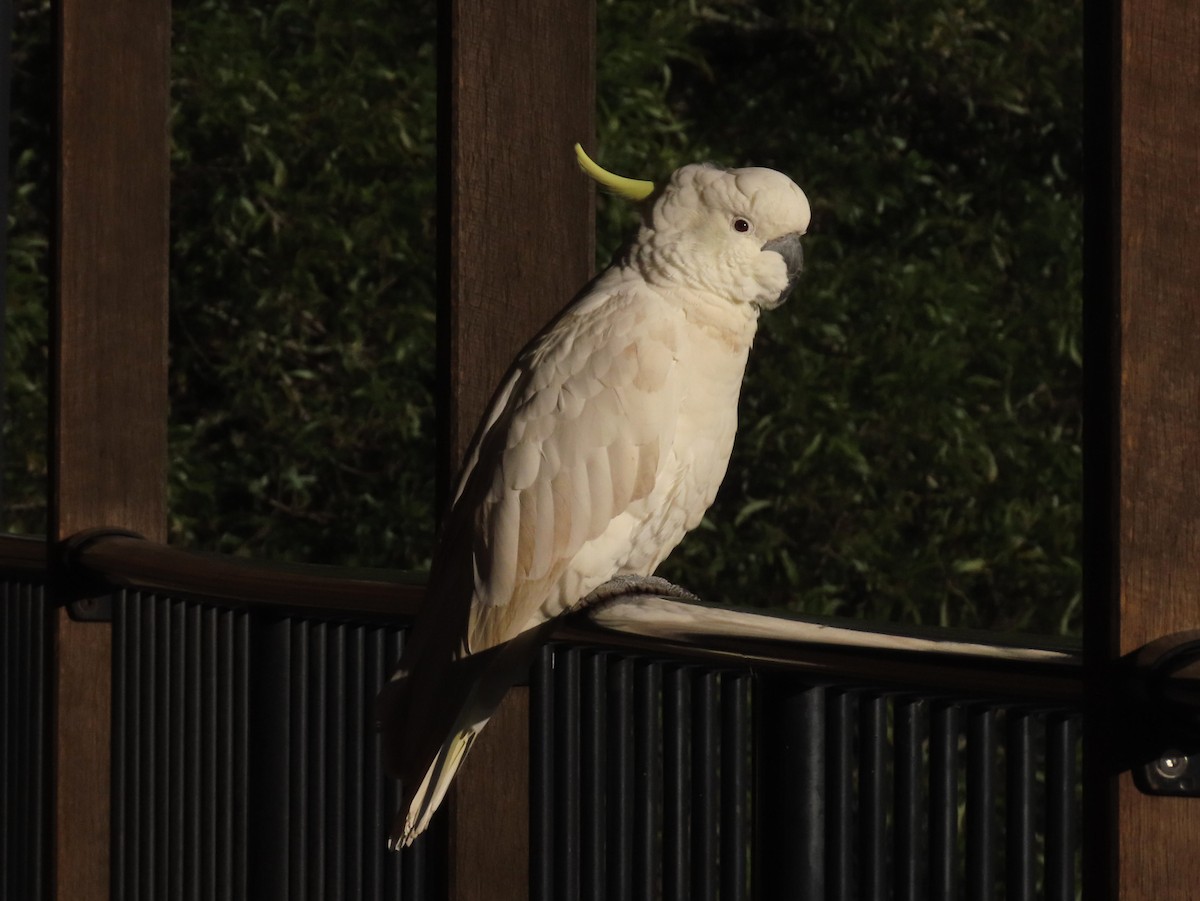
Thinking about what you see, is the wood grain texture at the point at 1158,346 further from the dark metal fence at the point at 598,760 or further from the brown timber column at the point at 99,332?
the brown timber column at the point at 99,332

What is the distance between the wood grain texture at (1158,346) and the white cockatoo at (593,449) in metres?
0.71

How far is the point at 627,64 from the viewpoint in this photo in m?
3.39

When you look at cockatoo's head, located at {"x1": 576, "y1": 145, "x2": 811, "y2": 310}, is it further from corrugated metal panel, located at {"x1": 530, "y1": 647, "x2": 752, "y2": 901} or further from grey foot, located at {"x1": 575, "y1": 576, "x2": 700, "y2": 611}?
corrugated metal panel, located at {"x1": 530, "y1": 647, "x2": 752, "y2": 901}

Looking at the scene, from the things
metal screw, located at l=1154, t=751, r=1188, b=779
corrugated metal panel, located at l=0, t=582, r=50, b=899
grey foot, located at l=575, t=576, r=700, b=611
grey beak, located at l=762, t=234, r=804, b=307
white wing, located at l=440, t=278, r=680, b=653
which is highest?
grey beak, located at l=762, t=234, r=804, b=307

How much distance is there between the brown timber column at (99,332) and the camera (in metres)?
2.13

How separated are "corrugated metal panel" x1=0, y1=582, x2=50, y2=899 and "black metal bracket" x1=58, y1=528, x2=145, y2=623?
73 mm

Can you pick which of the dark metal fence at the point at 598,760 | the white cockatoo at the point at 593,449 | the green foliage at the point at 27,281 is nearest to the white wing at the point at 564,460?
the white cockatoo at the point at 593,449

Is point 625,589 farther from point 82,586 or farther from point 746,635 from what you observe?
point 82,586

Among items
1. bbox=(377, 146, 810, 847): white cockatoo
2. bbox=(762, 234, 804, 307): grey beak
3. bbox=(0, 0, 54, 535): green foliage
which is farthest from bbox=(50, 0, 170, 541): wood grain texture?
bbox=(0, 0, 54, 535): green foliage

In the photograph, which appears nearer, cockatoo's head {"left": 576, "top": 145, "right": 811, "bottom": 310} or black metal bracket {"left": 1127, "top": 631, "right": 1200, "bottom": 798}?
black metal bracket {"left": 1127, "top": 631, "right": 1200, "bottom": 798}

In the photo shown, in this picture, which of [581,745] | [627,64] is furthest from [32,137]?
[581,745]

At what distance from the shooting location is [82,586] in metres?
2.12

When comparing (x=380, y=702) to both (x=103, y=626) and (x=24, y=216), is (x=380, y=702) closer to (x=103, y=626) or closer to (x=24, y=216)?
(x=103, y=626)

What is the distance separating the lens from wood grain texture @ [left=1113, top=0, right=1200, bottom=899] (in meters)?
0.83
